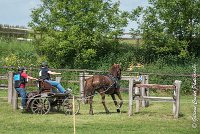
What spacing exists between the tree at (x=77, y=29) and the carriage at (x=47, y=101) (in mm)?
13168

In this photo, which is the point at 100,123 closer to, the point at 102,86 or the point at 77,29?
the point at 102,86

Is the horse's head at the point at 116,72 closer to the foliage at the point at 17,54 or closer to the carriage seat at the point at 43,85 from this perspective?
the carriage seat at the point at 43,85

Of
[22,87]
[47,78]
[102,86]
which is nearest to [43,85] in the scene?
[47,78]

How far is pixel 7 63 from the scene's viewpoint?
3075 centimetres

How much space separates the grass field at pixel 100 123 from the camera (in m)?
13.4

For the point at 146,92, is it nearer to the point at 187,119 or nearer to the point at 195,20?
the point at 187,119

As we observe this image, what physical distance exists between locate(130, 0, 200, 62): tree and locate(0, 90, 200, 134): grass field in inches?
454

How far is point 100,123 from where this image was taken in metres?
14.8

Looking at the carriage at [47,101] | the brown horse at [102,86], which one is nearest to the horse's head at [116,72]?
the brown horse at [102,86]

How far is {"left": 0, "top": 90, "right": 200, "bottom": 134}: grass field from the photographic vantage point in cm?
1341

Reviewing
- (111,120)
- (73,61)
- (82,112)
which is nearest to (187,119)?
(111,120)

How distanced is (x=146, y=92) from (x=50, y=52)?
13083 mm

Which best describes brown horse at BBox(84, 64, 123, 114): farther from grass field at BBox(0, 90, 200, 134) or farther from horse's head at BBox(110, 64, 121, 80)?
grass field at BBox(0, 90, 200, 134)

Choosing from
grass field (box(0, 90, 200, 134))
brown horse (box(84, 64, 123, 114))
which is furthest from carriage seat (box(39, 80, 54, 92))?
brown horse (box(84, 64, 123, 114))
